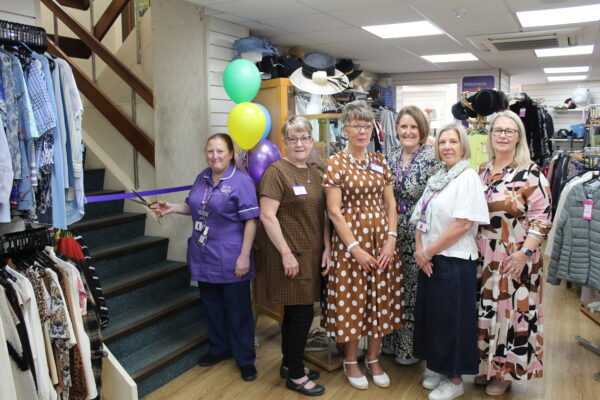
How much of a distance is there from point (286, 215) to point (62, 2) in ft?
12.0

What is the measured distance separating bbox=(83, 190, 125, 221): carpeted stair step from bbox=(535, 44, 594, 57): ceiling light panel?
5332mm

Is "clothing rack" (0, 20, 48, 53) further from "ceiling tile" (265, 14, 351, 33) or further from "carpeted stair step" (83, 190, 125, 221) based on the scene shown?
"ceiling tile" (265, 14, 351, 33)

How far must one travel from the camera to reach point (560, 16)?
13.8 feet

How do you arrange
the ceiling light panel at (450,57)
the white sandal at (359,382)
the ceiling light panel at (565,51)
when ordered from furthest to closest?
the ceiling light panel at (450,57)
the ceiling light panel at (565,51)
the white sandal at (359,382)

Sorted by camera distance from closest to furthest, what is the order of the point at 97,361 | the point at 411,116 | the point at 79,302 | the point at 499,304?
1. the point at 79,302
2. the point at 97,361
3. the point at 499,304
4. the point at 411,116

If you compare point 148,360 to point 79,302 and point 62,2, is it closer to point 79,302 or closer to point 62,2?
point 79,302

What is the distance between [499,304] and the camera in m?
2.71

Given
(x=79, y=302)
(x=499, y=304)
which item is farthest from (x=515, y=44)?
(x=79, y=302)

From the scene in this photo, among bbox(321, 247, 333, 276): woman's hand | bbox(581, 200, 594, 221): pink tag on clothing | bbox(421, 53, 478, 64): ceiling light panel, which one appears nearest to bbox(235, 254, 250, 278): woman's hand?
bbox(321, 247, 333, 276): woman's hand

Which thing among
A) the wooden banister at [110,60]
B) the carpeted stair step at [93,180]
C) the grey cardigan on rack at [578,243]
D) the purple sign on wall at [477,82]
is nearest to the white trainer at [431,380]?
the grey cardigan on rack at [578,243]

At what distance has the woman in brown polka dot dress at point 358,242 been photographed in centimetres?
274

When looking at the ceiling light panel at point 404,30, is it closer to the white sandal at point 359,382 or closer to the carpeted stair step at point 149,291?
the carpeted stair step at point 149,291

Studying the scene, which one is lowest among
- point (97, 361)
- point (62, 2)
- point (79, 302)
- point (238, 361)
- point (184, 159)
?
point (238, 361)

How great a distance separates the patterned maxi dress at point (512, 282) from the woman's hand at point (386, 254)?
0.51m
